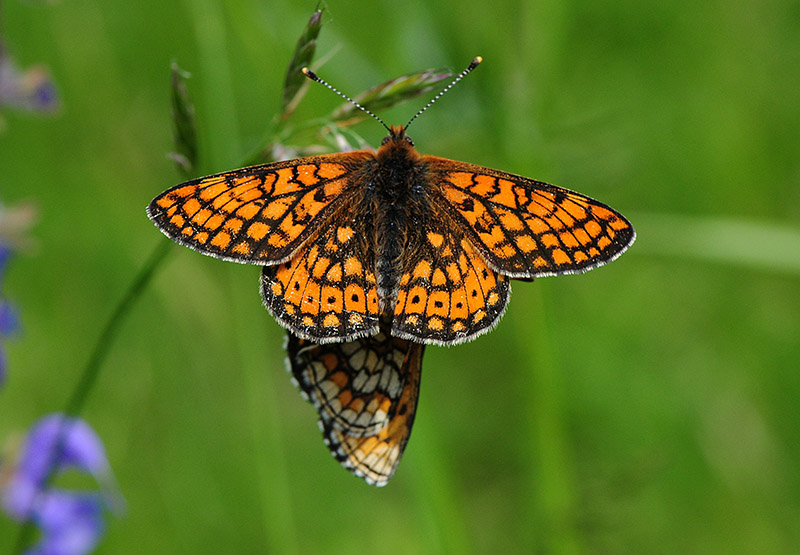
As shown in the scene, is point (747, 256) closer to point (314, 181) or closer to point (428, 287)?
point (428, 287)

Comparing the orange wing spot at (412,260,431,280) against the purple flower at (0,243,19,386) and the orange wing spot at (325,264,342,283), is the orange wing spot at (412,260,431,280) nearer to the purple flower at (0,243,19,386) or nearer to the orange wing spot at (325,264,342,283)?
the orange wing spot at (325,264,342,283)

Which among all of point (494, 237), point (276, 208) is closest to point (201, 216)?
point (276, 208)

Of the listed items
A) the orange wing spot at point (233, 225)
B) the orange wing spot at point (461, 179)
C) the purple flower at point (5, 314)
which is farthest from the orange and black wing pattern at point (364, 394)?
the purple flower at point (5, 314)

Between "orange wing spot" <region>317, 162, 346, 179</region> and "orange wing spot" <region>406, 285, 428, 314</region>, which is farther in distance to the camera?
"orange wing spot" <region>317, 162, 346, 179</region>

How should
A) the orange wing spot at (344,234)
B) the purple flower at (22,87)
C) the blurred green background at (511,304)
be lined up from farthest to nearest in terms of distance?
the blurred green background at (511,304) → the orange wing spot at (344,234) → the purple flower at (22,87)

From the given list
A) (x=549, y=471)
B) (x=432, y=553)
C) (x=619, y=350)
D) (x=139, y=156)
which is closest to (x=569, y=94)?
(x=619, y=350)

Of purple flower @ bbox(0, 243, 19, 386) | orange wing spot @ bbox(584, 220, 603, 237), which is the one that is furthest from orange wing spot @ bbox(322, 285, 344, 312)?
purple flower @ bbox(0, 243, 19, 386)

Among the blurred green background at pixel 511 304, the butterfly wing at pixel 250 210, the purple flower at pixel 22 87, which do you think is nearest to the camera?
the purple flower at pixel 22 87

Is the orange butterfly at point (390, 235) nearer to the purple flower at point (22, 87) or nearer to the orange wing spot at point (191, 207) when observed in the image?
the orange wing spot at point (191, 207)

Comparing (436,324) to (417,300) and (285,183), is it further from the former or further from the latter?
(285,183)
